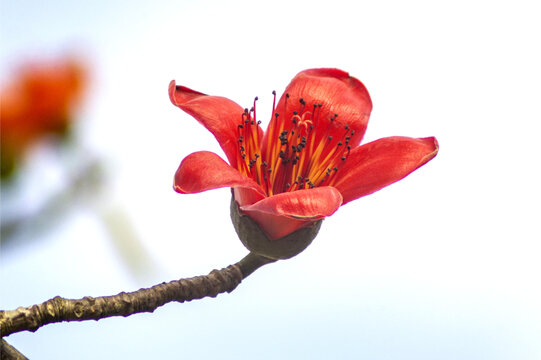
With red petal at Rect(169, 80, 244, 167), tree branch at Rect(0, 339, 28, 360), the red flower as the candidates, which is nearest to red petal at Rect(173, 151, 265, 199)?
the red flower

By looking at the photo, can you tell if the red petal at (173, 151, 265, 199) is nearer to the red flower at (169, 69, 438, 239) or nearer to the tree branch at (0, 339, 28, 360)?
the red flower at (169, 69, 438, 239)

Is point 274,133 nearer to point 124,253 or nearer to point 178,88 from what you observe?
point 178,88

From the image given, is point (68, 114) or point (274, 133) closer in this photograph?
point (274, 133)

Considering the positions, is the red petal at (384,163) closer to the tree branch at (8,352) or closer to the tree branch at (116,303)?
the tree branch at (116,303)

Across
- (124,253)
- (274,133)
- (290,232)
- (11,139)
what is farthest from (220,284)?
(11,139)

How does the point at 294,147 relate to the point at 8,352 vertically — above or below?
above

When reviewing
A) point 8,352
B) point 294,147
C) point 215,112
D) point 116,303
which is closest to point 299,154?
point 294,147

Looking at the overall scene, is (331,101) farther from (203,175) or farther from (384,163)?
(203,175)
